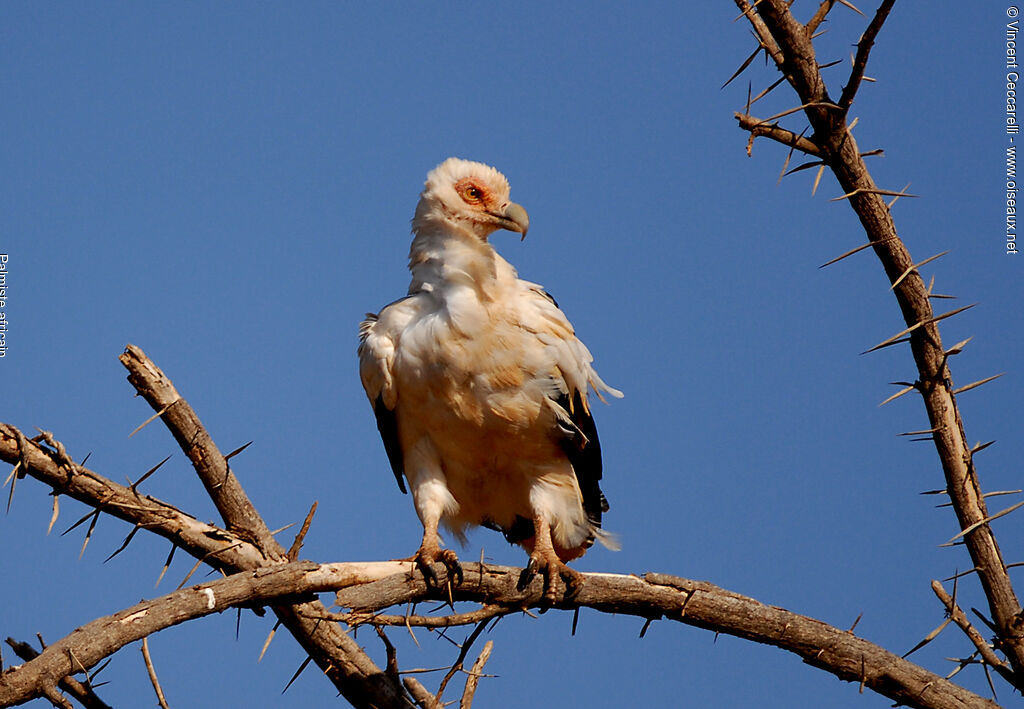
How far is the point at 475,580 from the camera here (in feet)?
15.0

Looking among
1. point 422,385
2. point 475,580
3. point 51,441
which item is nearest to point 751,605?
point 475,580

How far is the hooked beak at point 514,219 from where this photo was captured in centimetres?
560

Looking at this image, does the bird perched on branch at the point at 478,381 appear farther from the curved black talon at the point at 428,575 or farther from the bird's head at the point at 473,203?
the curved black talon at the point at 428,575

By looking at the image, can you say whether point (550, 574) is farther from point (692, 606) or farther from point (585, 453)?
point (585, 453)

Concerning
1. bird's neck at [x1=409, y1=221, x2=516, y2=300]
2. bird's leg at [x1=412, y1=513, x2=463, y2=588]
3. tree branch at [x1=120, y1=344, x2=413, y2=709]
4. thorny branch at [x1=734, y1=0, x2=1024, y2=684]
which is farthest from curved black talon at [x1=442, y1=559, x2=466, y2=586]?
thorny branch at [x1=734, y1=0, x2=1024, y2=684]

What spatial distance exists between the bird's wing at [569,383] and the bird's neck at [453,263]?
19cm

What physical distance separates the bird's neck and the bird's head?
0.06 m

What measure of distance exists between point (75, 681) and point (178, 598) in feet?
2.15

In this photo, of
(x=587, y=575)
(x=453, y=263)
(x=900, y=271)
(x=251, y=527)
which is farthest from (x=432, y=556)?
(x=900, y=271)

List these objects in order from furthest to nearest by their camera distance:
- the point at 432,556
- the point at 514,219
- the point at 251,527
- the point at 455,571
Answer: the point at 514,219 → the point at 251,527 → the point at 432,556 → the point at 455,571

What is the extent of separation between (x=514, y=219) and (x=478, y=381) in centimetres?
88

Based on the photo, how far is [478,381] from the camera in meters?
5.27

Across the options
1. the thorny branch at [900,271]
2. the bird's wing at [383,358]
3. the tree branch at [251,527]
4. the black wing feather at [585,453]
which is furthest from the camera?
the black wing feather at [585,453]

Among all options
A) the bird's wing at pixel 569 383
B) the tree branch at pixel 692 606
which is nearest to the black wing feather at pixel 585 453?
the bird's wing at pixel 569 383
